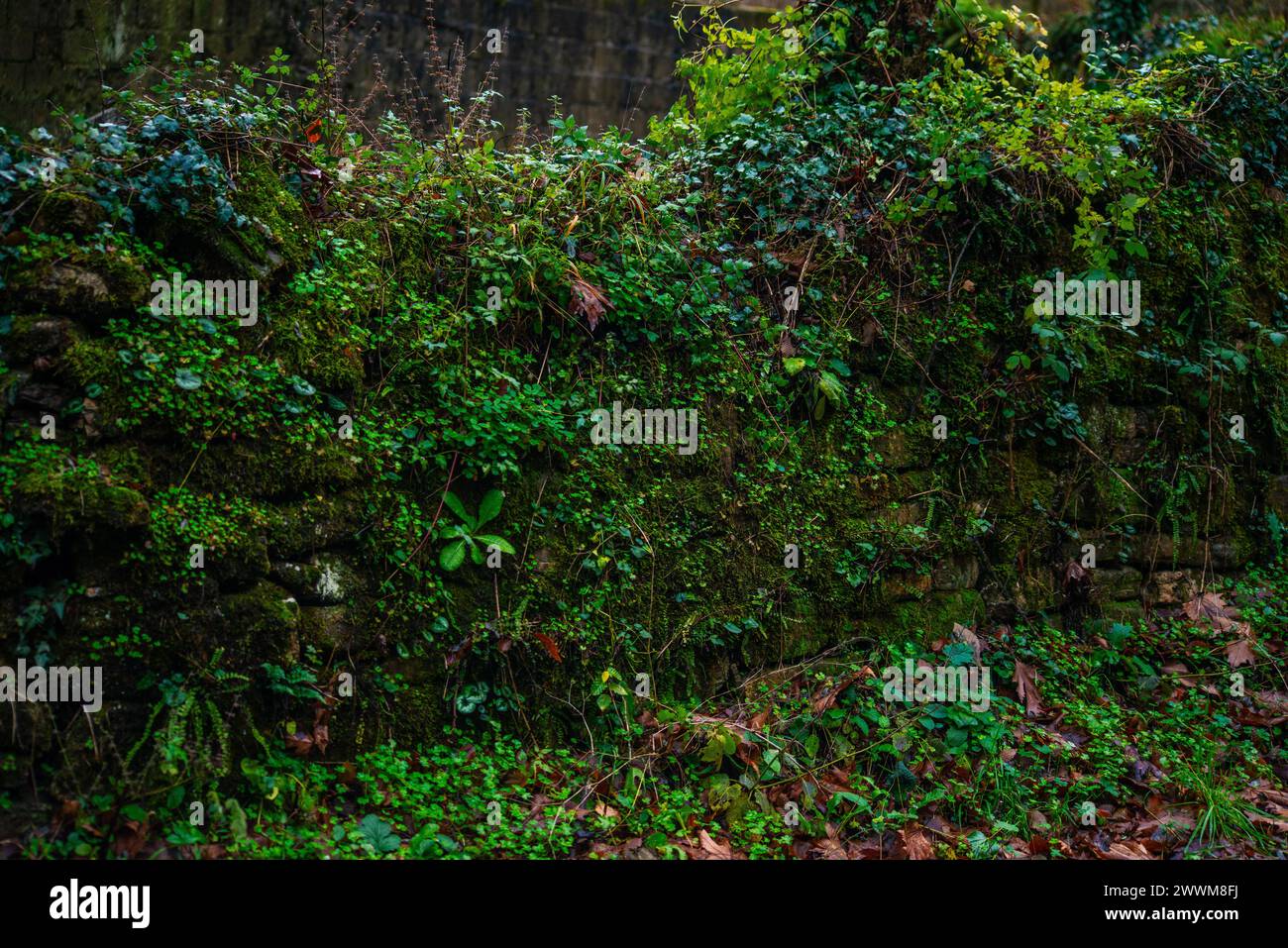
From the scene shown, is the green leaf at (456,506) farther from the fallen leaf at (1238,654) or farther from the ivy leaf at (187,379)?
the fallen leaf at (1238,654)

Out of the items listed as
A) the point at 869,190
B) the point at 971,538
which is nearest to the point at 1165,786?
the point at 971,538

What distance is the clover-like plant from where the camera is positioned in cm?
400

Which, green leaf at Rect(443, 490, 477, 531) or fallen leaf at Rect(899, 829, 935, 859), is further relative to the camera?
green leaf at Rect(443, 490, 477, 531)

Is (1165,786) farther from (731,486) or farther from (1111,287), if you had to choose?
(1111,287)

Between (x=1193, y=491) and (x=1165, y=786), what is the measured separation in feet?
7.27

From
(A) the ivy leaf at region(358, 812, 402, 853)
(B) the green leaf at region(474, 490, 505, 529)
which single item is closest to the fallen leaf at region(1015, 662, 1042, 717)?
(B) the green leaf at region(474, 490, 505, 529)

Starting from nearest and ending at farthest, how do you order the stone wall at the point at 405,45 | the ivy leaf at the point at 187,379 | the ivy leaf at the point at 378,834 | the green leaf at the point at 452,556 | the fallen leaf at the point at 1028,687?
1. the ivy leaf at the point at 378,834
2. the ivy leaf at the point at 187,379
3. the green leaf at the point at 452,556
4. the fallen leaf at the point at 1028,687
5. the stone wall at the point at 405,45

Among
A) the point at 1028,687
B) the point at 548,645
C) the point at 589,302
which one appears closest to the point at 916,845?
the point at 1028,687

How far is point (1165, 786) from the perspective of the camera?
4.33 meters

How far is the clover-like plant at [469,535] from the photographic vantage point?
400cm

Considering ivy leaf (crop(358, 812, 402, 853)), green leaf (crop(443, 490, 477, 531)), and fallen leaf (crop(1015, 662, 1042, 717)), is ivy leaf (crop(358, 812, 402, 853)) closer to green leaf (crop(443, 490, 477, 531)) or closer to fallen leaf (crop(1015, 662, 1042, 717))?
green leaf (crop(443, 490, 477, 531))

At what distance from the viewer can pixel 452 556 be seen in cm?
399

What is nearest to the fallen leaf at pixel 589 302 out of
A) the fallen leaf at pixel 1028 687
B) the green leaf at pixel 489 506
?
the green leaf at pixel 489 506

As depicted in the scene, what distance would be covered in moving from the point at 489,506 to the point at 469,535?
17 cm
